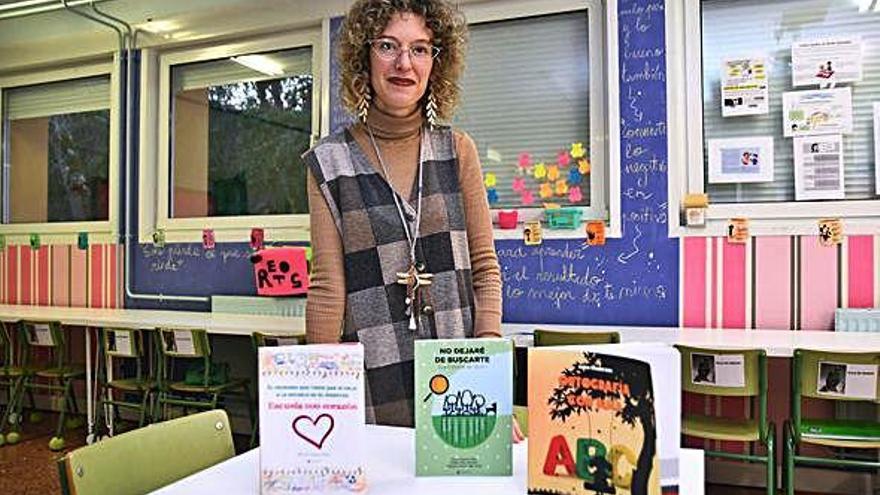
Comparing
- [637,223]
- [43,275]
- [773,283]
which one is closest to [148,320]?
[43,275]

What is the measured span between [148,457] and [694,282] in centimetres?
270

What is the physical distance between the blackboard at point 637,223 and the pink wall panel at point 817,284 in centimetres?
53

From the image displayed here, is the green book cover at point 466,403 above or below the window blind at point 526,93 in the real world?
below

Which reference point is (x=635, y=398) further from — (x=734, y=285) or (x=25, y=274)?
(x=25, y=274)

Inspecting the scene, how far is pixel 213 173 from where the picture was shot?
4.67 metres

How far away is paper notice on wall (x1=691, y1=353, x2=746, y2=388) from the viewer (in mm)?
2625

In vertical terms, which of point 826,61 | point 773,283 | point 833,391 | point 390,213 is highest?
point 826,61

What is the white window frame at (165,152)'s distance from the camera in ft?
14.6

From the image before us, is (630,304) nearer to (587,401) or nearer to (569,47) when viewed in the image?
(569,47)

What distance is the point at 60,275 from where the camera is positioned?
4.95 metres

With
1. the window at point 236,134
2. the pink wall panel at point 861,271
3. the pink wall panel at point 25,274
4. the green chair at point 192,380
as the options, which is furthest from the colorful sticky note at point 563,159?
the pink wall panel at point 25,274

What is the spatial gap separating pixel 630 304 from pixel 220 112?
110 inches

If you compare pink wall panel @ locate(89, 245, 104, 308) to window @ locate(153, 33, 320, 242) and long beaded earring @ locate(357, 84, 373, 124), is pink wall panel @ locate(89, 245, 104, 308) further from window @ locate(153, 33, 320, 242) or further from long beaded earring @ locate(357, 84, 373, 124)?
long beaded earring @ locate(357, 84, 373, 124)

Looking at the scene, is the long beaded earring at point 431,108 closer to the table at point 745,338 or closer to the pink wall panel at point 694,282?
the table at point 745,338
